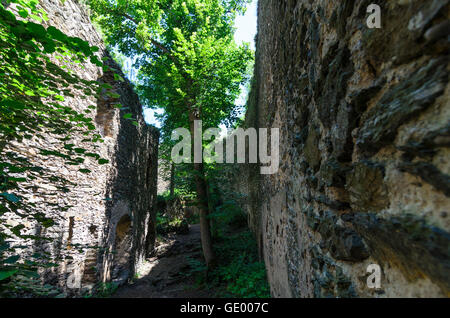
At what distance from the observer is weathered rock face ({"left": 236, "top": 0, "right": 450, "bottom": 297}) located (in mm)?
611

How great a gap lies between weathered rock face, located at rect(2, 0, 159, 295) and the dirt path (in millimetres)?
461

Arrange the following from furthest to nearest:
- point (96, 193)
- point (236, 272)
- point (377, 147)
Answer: point (236, 272) → point (96, 193) → point (377, 147)

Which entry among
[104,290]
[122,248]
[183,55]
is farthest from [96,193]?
[183,55]

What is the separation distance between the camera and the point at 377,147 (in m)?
0.85

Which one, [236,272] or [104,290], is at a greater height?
[236,272]

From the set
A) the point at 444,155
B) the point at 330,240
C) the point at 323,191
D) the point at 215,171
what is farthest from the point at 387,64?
the point at 215,171

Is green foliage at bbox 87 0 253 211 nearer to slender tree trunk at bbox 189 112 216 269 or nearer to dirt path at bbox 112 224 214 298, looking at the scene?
slender tree trunk at bbox 189 112 216 269

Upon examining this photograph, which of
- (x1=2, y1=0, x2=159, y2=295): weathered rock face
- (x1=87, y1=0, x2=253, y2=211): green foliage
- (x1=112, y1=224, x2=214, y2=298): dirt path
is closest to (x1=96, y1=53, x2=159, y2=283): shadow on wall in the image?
(x1=2, y1=0, x2=159, y2=295): weathered rock face

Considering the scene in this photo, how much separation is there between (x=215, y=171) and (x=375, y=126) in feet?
22.3

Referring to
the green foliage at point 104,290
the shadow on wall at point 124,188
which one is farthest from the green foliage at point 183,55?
the green foliage at point 104,290

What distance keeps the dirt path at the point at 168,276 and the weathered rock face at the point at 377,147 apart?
527cm

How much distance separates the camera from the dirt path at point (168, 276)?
5.93 meters

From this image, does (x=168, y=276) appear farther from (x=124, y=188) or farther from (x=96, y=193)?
(x=96, y=193)

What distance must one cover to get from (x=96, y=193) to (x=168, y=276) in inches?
153
